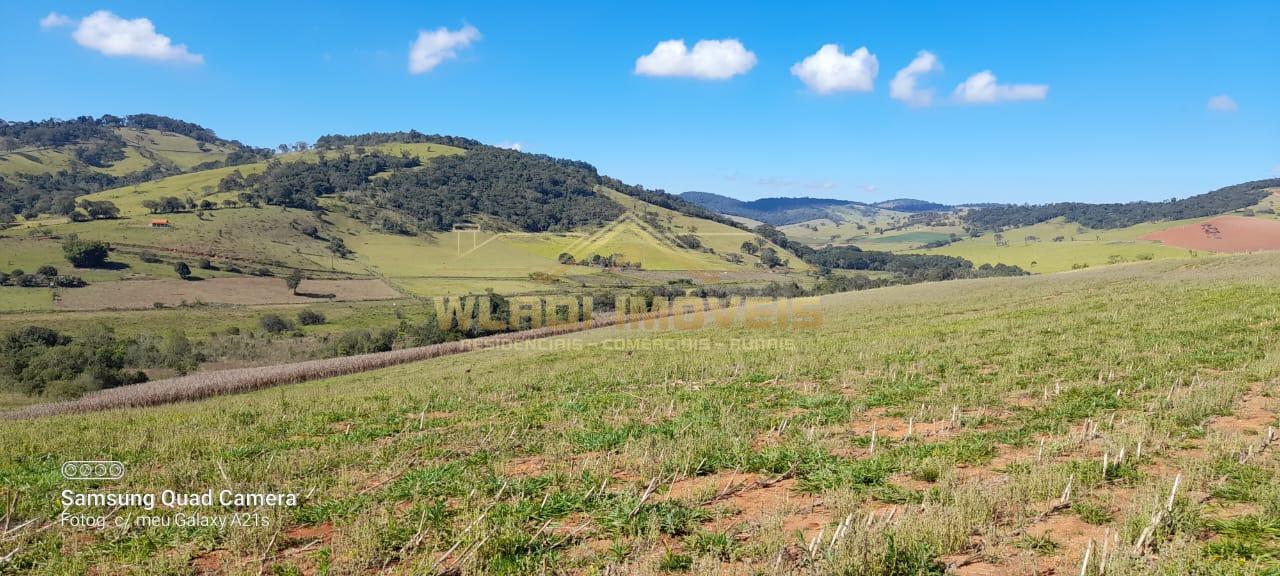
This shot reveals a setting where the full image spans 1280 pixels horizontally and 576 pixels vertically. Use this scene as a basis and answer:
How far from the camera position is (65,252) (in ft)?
285

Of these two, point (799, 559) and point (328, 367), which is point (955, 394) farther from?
point (328, 367)

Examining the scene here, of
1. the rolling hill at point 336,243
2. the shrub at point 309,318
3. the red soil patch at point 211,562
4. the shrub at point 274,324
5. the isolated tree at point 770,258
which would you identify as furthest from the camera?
the isolated tree at point 770,258

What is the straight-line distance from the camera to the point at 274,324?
66.6 m

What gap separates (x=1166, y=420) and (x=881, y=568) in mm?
7419

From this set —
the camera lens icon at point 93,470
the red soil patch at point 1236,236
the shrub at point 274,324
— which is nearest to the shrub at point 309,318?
the shrub at point 274,324

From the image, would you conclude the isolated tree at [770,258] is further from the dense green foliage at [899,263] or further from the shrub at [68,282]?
the shrub at [68,282]

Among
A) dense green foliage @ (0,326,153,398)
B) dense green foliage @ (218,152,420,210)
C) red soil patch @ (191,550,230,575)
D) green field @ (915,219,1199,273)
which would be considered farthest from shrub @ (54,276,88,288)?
green field @ (915,219,1199,273)

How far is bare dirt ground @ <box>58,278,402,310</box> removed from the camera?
72.8m

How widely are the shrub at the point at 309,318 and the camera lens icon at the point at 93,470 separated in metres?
67.9

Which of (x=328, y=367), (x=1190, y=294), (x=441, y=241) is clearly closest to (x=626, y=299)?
(x=328, y=367)

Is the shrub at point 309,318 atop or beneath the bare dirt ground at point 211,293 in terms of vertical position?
beneath

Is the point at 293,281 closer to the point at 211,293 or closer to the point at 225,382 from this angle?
the point at 211,293

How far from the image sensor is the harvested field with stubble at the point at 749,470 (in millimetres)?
5711

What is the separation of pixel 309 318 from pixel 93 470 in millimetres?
69368
